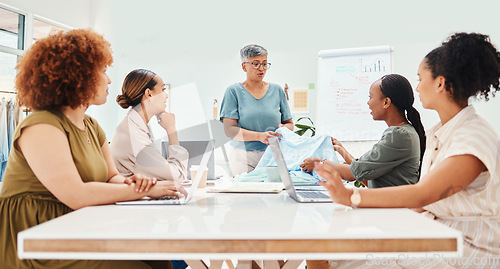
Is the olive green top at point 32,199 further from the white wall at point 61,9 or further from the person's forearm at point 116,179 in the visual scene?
the white wall at point 61,9

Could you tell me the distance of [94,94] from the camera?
139 centimetres

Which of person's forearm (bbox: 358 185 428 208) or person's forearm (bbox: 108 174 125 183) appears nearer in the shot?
person's forearm (bbox: 358 185 428 208)

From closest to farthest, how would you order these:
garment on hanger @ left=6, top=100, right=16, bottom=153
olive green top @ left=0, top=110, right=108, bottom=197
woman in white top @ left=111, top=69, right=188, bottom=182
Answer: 1. olive green top @ left=0, top=110, right=108, bottom=197
2. woman in white top @ left=111, top=69, right=188, bottom=182
3. garment on hanger @ left=6, top=100, right=16, bottom=153

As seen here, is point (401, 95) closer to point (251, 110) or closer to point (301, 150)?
point (301, 150)

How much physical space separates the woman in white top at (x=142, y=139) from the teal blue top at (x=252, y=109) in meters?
0.66

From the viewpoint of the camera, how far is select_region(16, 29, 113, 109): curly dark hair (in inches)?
50.0

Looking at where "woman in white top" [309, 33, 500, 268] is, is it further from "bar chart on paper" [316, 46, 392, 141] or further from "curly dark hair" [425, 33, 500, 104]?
"bar chart on paper" [316, 46, 392, 141]

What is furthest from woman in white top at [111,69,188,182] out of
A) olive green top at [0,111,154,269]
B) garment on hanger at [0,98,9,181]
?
garment on hanger at [0,98,9,181]

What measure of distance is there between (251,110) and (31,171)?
176 centimetres

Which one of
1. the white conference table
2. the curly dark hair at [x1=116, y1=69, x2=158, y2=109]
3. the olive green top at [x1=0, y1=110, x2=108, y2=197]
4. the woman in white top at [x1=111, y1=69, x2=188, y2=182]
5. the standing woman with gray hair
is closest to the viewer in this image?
the white conference table

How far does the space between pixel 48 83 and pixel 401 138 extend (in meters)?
1.34

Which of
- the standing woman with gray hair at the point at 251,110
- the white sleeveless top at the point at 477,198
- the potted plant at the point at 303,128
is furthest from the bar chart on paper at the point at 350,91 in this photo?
the white sleeveless top at the point at 477,198

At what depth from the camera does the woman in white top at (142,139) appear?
184 cm

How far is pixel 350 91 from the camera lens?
171 inches
